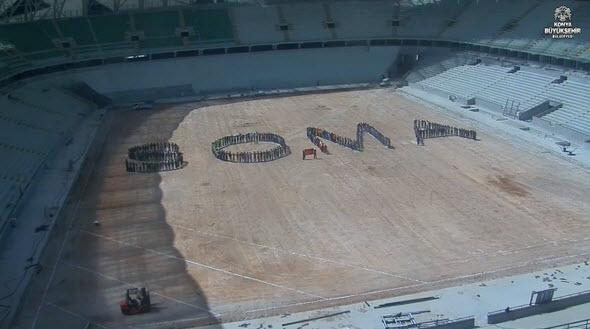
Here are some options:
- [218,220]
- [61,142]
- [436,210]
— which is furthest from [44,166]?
[436,210]

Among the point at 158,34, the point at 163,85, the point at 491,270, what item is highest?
the point at 158,34

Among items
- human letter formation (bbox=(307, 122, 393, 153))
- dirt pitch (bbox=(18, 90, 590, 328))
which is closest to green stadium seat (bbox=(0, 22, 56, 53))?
dirt pitch (bbox=(18, 90, 590, 328))

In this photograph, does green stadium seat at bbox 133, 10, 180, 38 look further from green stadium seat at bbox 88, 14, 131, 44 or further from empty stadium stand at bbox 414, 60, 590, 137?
empty stadium stand at bbox 414, 60, 590, 137

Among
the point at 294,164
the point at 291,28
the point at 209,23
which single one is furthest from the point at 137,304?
the point at 291,28

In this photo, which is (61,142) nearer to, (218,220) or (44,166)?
(44,166)

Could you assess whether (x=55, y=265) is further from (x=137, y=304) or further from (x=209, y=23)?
(x=209, y=23)

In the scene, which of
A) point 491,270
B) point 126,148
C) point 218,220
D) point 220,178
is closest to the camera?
point 491,270

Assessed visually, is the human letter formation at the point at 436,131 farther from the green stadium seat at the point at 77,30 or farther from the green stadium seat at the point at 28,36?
the green stadium seat at the point at 28,36
